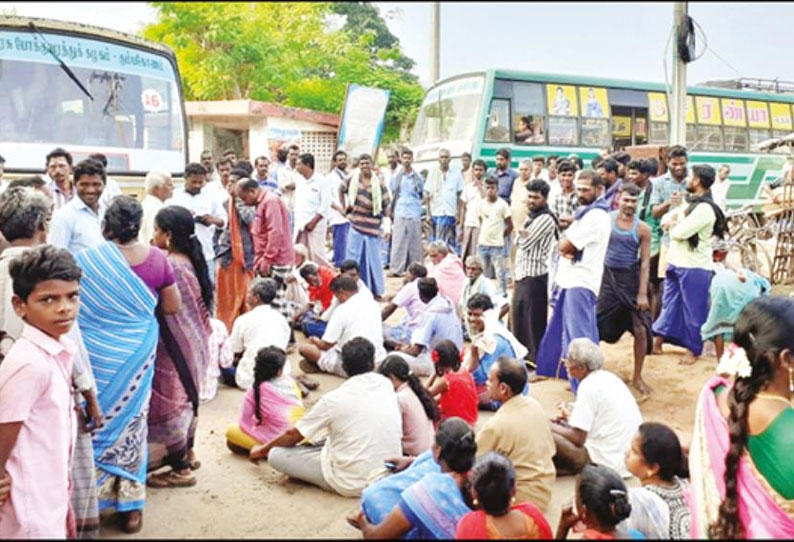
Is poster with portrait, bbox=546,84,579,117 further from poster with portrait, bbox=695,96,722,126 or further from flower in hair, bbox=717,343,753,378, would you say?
flower in hair, bbox=717,343,753,378

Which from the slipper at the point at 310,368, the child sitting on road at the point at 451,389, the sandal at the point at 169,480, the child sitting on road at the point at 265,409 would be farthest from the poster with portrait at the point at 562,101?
the sandal at the point at 169,480

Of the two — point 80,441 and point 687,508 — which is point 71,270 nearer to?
point 80,441

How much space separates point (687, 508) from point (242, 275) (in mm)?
4227

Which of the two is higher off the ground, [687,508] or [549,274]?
[549,274]

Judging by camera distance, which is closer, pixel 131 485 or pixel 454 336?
pixel 131 485

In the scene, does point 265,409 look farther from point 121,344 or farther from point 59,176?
point 59,176

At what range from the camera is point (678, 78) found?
7320 millimetres

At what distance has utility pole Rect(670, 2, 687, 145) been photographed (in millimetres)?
6910

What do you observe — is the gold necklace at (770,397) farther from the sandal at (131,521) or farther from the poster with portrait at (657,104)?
the poster with portrait at (657,104)

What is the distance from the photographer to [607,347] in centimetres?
657

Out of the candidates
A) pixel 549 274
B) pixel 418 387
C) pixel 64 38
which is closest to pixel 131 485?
pixel 418 387

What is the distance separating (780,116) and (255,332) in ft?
21.9

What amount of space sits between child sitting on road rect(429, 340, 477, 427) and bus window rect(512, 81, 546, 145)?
7.43m

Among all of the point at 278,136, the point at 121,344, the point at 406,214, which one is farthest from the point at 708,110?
the point at 121,344
